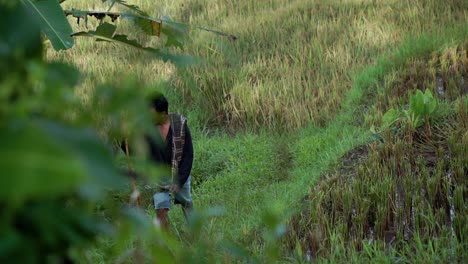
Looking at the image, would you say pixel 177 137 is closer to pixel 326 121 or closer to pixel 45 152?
pixel 326 121

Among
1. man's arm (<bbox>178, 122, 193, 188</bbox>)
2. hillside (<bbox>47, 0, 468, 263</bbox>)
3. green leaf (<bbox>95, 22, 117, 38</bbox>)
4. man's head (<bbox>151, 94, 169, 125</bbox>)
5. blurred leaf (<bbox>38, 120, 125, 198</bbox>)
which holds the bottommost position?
hillside (<bbox>47, 0, 468, 263</bbox>)

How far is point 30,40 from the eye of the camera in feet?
2.10

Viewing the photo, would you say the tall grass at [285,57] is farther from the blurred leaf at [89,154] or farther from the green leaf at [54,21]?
the blurred leaf at [89,154]

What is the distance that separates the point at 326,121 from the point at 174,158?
1915mm

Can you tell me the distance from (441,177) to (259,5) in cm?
461

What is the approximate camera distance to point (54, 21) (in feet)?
10.3

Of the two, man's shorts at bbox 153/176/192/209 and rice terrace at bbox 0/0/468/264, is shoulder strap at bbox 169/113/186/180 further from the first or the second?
man's shorts at bbox 153/176/192/209

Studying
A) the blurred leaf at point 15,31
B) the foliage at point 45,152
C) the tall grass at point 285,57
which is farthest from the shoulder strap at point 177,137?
the blurred leaf at point 15,31

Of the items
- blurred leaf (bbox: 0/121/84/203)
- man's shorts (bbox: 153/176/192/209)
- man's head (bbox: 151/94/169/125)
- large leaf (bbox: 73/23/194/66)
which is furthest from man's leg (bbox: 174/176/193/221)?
blurred leaf (bbox: 0/121/84/203)

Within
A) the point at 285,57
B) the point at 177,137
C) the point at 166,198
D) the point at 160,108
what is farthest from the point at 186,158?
the point at 285,57

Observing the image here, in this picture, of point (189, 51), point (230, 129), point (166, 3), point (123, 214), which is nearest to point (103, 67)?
A: point (189, 51)

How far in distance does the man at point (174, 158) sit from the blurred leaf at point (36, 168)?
12.2 feet

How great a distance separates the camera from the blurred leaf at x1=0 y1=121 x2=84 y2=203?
18.8 inches

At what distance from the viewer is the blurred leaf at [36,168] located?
48 cm
